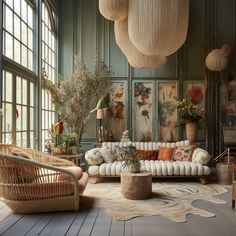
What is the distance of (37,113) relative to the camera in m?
6.33

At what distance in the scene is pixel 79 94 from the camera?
737 centimetres

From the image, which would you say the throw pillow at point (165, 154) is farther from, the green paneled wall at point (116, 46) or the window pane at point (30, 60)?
the window pane at point (30, 60)

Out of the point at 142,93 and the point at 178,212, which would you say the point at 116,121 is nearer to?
the point at 142,93

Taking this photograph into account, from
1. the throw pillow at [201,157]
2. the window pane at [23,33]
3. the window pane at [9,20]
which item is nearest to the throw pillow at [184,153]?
the throw pillow at [201,157]

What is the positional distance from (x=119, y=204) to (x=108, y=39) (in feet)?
16.2

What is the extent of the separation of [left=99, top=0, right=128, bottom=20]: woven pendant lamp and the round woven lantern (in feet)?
13.6

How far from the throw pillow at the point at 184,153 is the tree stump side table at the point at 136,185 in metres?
1.88

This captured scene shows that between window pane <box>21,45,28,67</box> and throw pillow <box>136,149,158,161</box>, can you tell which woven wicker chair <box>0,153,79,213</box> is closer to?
window pane <box>21,45,28,67</box>

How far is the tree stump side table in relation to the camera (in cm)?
473

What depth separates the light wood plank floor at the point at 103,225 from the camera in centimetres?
336

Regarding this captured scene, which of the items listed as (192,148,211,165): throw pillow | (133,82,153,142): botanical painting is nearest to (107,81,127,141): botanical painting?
(133,82,153,142): botanical painting

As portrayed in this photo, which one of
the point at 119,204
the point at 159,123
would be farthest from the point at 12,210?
the point at 159,123

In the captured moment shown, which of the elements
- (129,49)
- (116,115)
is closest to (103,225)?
(129,49)

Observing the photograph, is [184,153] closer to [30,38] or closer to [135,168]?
[135,168]
